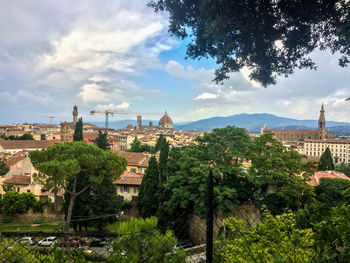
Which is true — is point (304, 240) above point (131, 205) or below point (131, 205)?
above

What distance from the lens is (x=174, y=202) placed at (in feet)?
36.5

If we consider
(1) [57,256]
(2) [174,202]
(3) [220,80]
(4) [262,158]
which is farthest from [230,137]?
(1) [57,256]

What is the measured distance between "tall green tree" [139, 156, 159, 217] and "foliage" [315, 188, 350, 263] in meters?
12.3

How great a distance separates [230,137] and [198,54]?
9.12 m

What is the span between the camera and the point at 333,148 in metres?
66.8

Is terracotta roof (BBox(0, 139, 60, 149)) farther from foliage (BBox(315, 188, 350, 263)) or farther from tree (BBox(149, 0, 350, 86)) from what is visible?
foliage (BBox(315, 188, 350, 263))

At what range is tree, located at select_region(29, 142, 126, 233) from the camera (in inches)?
440

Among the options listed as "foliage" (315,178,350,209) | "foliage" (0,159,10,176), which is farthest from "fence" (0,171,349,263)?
"foliage" (0,159,10,176)

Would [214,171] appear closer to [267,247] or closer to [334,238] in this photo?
[267,247]

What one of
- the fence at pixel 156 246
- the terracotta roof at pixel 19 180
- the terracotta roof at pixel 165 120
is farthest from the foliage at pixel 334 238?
the terracotta roof at pixel 165 120

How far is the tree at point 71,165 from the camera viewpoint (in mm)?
11180

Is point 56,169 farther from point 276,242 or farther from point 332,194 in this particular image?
point 332,194

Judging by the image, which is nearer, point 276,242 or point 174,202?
point 276,242

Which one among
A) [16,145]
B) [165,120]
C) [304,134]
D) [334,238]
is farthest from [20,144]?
[304,134]
